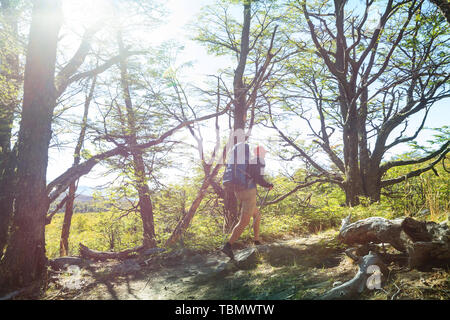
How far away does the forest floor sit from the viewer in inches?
93.8

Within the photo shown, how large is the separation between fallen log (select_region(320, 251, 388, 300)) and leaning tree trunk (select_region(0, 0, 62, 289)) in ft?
14.5

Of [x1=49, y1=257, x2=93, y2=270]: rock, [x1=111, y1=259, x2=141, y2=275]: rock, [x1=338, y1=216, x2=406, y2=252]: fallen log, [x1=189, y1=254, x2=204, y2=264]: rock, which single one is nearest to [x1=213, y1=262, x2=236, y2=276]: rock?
[x1=189, y1=254, x2=204, y2=264]: rock

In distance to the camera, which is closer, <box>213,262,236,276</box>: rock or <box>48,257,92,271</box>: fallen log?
<box>213,262,236,276</box>: rock

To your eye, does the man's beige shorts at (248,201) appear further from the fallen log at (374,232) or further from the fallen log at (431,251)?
the fallen log at (431,251)

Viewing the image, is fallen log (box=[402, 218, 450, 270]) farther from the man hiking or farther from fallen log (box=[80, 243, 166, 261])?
fallen log (box=[80, 243, 166, 261])

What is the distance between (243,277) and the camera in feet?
11.8

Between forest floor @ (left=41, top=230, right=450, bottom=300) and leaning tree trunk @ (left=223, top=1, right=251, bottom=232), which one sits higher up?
leaning tree trunk @ (left=223, top=1, right=251, bottom=232)

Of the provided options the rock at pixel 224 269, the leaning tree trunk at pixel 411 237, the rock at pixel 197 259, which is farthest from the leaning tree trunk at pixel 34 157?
the leaning tree trunk at pixel 411 237

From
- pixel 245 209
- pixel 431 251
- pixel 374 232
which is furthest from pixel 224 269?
pixel 431 251

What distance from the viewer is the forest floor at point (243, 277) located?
7.81ft

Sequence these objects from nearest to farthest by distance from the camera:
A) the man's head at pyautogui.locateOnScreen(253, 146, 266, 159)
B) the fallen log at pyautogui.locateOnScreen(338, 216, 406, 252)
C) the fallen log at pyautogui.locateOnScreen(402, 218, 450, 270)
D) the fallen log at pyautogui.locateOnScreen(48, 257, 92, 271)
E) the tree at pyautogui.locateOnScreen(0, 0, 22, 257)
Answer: the fallen log at pyautogui.locateOnScreen(402, 218, 450, 270)
the fallen log at pyautogui.locateOnScreen(338, 216, 406, 252)
the man's head at pyautogui.locateOnScreen(253, 146, 266, 159)
the fallen log at pyautogui.locateOnScreen(48, 257, 92, 271)
the tree at pyautogui.locateOnScreen(0, 0, 22, 257)

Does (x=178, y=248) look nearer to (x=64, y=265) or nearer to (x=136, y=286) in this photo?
(x=136, y=286)

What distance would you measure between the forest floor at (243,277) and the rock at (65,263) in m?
0.19
